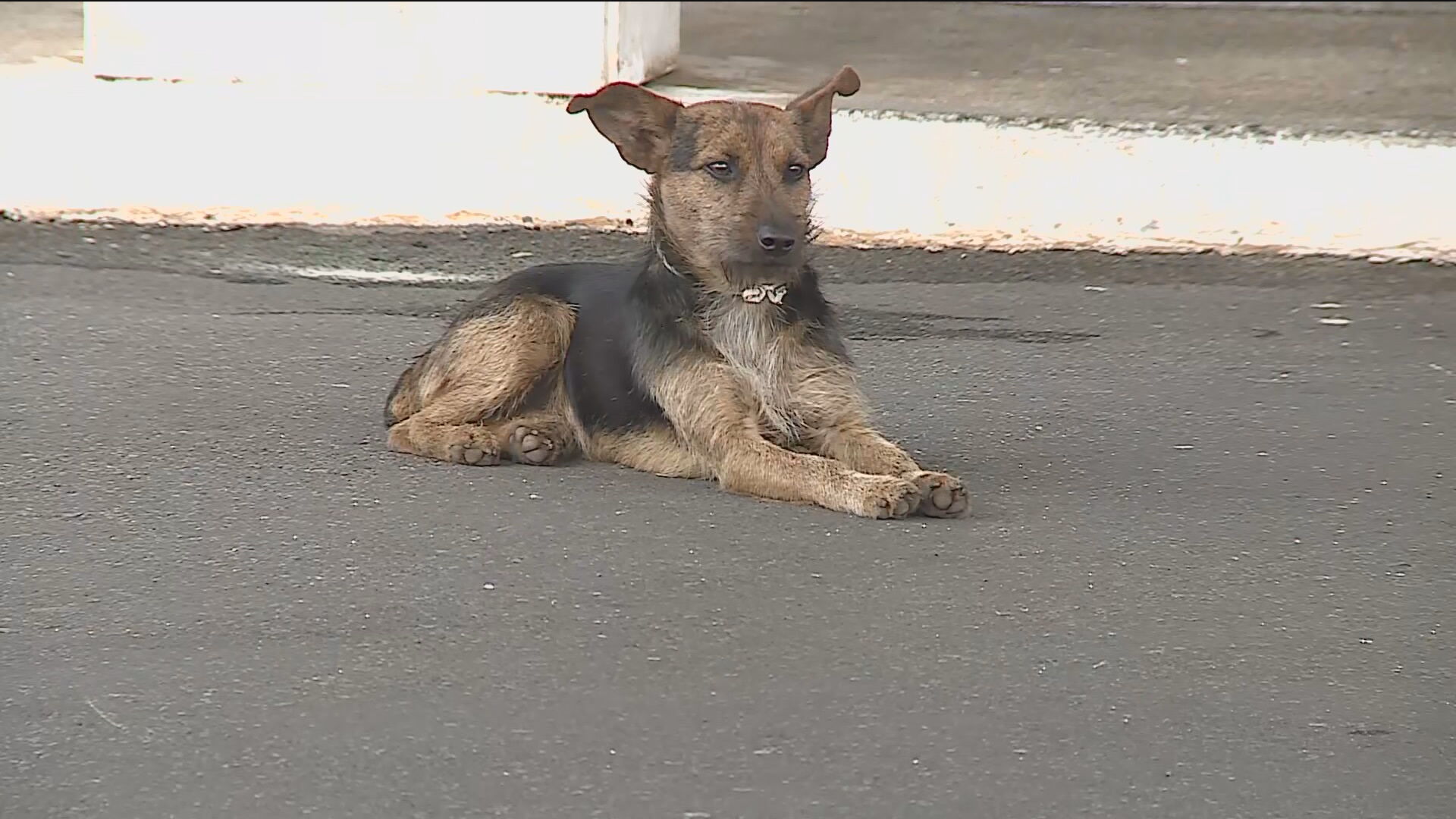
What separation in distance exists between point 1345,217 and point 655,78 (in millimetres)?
3683

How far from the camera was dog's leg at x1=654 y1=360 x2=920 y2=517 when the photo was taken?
20.0ft

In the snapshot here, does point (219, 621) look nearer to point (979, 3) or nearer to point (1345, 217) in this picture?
point (1345, 217)

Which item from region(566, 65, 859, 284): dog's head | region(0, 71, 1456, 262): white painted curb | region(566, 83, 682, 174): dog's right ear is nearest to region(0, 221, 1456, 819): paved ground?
region(566, 65, 859, 284): dog's head

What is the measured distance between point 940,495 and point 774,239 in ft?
2.82

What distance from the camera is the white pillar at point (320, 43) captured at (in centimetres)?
1099

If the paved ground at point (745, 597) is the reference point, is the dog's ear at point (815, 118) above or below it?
above

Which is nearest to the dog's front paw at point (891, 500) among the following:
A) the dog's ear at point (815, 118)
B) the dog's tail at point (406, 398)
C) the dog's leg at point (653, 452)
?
the dog's leg at point (653, 452)

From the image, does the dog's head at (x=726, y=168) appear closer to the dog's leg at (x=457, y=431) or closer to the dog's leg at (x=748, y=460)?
the dog's leg at (x=748, y=460)

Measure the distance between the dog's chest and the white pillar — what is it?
4.70m

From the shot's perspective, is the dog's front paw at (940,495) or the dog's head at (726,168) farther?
the dog's head at (726,168)

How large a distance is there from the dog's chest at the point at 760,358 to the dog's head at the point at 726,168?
5.2 inches

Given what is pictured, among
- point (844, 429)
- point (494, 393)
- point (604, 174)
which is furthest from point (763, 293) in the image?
point (604, 174)

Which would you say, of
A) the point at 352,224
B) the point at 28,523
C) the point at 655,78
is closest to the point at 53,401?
the point at 28,523

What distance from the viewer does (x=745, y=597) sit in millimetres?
5453
